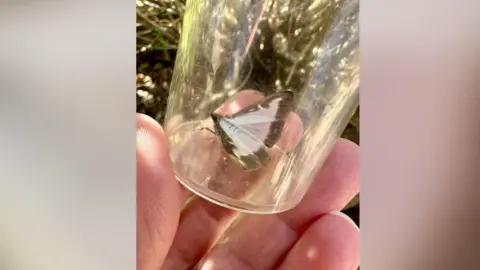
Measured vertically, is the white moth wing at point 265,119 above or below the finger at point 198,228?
above

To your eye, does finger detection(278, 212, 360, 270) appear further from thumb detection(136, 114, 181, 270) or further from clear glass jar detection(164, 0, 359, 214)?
thumb detection(136, 114, 181, 270)

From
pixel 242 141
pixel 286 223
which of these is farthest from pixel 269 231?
pixel 242 141

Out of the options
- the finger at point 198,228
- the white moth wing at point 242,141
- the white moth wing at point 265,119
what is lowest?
the finger at point 198,228

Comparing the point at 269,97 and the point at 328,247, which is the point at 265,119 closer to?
the point at 269,97

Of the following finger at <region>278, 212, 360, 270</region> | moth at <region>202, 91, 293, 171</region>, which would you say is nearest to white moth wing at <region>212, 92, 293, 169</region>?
moth at <region>202, 91, 293, 171</region>

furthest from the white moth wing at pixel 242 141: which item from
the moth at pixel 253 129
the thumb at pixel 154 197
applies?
the thumb at pixel 154 197

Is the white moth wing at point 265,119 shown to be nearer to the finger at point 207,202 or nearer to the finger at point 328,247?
the finger at point 207,202
